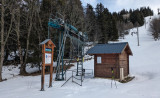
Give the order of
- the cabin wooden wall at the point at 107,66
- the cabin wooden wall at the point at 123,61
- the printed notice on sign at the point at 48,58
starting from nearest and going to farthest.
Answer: the printed notice on sign at the point at 48,58 → the cabin wooden wall at the point at 107,66 → the cabin wooden wall at the point at 123,61

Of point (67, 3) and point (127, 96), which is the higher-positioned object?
point (67, 3)

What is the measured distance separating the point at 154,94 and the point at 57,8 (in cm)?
2031

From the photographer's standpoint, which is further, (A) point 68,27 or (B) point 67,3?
(B) point 67,3

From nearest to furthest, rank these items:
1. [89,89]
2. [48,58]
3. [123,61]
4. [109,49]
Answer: [89,89]
[48,58]
[109,49]
[123,61]

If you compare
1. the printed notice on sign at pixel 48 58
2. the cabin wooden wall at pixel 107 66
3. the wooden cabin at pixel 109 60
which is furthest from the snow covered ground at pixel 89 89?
the printed notice on sign at pixel 48 58

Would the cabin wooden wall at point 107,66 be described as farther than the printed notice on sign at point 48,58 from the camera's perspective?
Yes

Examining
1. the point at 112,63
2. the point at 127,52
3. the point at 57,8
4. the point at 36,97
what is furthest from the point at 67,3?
the point at 36,97

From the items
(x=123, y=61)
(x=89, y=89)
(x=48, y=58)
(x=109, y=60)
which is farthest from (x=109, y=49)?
(x=48, y=58)

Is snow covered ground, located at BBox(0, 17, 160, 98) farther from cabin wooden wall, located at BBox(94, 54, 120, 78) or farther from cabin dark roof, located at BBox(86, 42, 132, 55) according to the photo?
cabin dark roof, located at BBox(86, 42, 132, 55)

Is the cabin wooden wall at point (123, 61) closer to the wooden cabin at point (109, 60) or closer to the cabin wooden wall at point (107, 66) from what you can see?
the wooden cabin at point (109, 60)

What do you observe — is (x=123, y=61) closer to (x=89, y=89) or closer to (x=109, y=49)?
(x=109, y=49)

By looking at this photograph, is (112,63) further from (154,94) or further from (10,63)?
(10,63)

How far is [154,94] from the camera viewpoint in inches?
257

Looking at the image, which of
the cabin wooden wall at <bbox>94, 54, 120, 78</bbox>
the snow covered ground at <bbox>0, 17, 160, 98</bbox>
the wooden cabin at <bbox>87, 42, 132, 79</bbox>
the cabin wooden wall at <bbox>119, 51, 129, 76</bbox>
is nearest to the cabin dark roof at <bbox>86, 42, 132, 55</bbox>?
the wooden cabin at <bbox>87, 42, 132, 79</bbox>
